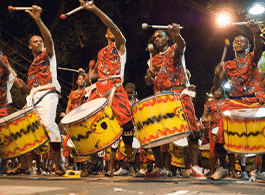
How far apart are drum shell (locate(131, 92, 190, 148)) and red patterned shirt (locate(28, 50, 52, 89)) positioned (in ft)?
5.48

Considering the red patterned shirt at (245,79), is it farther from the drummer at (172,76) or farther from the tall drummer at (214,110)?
the tall drummer at (214,110)

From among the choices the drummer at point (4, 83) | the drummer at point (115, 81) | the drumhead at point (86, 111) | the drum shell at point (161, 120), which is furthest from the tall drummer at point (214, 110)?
the drummer at point (4, 83)

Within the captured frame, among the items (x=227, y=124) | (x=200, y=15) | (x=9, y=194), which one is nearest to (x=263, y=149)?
(x=227, y=124)

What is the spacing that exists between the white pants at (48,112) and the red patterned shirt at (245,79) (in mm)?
2620

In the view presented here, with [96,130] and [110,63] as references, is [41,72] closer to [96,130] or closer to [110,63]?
[110,63]

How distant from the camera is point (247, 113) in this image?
5.45m

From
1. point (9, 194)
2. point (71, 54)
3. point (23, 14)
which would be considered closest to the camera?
point (9, 194)

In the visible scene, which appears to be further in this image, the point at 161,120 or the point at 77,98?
the point at 77,98

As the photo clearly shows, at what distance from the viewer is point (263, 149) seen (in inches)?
208

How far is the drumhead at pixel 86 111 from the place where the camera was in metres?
5.66

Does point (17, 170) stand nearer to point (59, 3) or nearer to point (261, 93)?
point (261, 93)

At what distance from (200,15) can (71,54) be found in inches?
293

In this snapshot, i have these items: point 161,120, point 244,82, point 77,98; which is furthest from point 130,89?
point 161,120

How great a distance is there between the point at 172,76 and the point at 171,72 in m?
0.06
